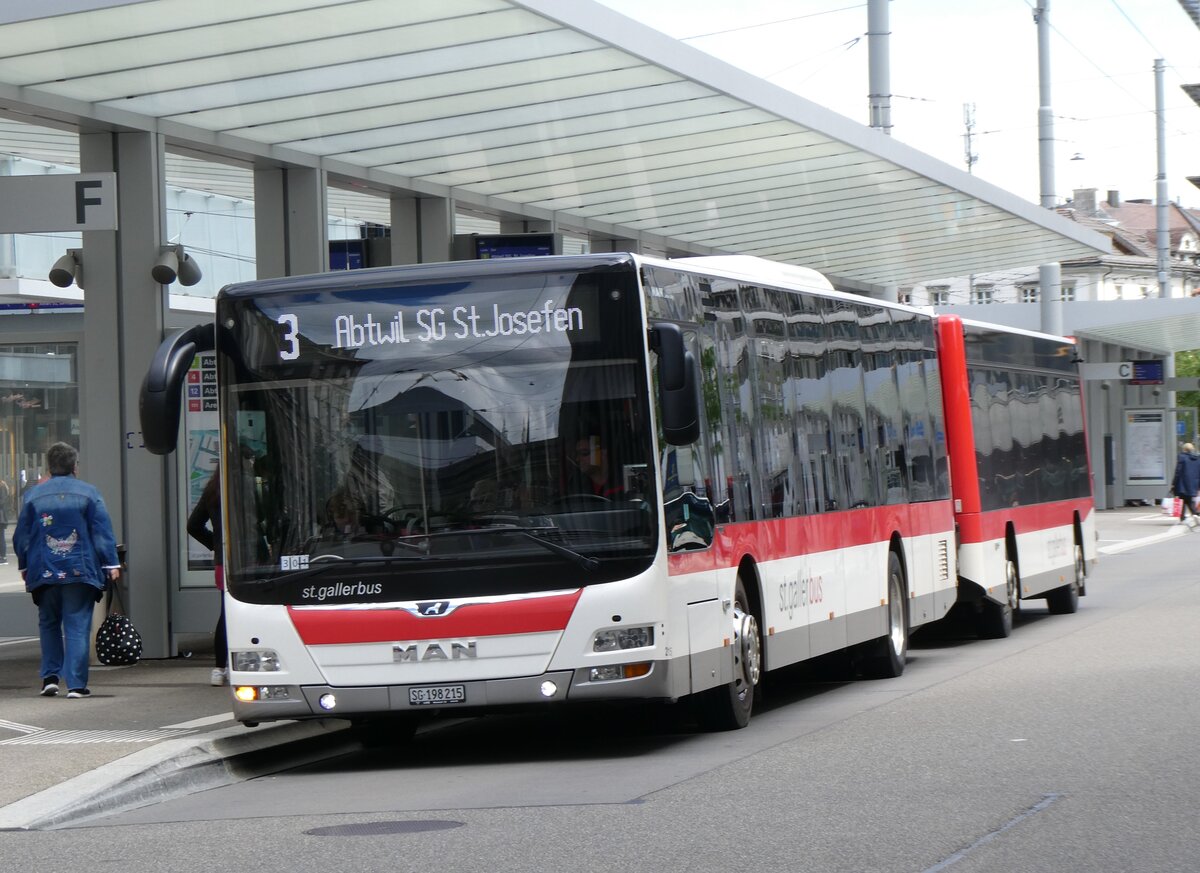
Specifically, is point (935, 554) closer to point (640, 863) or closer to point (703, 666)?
point (703, 666)

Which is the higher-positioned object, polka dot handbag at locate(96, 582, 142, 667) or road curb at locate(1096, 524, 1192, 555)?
polka dot handbag at locate(96, 582, 142, 667)

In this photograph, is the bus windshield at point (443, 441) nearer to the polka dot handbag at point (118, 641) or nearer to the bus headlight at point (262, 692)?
the bus headlight at point (262, 692)

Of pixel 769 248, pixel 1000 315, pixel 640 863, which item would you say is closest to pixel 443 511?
pixel 640 863

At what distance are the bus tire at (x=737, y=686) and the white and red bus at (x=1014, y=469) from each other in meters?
6.26

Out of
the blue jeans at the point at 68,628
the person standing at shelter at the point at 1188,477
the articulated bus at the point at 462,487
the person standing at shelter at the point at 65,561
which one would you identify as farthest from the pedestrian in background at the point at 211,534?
the person standing at shelter at the point at 1188,477

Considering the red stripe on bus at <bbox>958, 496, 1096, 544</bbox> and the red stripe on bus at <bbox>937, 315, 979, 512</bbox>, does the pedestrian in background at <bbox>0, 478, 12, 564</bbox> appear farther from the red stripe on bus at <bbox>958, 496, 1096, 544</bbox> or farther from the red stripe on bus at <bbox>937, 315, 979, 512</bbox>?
the red stripe on bus at <bbox>958, 496, 1096, 544</bbox>

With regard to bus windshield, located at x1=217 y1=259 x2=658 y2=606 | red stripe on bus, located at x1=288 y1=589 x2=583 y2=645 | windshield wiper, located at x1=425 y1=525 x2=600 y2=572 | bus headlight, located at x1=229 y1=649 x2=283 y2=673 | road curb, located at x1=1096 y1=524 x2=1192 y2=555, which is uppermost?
bus windshield, located at x1=217 y1=259 x2=658 y2=606

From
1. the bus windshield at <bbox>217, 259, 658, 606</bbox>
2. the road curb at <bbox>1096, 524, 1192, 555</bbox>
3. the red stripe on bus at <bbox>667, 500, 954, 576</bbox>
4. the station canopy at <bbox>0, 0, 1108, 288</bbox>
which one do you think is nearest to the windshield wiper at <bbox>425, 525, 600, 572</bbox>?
the bus windshield at <bbox>217, 259, 658, 606</bbox>

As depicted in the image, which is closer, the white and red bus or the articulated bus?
the articulated bus

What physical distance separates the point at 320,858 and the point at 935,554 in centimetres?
1005

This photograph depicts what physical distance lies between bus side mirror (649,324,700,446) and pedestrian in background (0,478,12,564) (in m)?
8.86

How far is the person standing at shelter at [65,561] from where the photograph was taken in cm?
1405

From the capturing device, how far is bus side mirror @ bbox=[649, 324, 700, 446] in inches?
415

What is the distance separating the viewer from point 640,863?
24.2 feet
